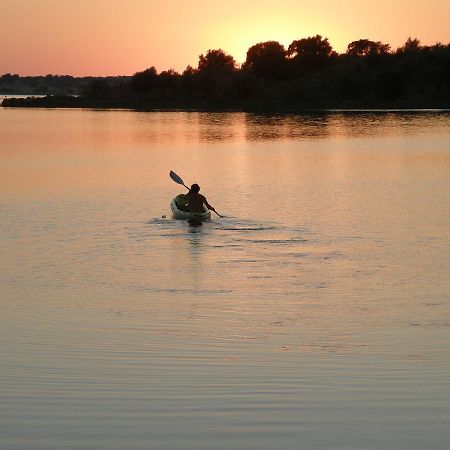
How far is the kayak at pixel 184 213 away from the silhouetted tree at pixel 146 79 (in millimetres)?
111001

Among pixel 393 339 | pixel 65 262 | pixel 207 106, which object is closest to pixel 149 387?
pixel 393 339

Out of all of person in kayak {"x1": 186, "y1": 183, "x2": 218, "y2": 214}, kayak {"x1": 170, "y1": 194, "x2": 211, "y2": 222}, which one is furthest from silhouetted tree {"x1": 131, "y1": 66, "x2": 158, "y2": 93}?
person in kayak {"x1": 186, "y1": 183, "x2": 218, "y2": 214}

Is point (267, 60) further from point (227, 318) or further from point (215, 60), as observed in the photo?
point (227, 318)

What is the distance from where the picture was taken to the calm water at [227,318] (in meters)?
7.66

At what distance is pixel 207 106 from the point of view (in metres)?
126

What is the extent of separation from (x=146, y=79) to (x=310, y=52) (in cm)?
2309

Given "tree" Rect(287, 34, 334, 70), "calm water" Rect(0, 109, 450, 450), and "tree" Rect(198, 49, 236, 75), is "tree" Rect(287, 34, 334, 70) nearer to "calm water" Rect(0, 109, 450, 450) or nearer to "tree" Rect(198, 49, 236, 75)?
"tree" Rect(198, 49, 236, 75)

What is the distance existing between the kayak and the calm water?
11.0 inches

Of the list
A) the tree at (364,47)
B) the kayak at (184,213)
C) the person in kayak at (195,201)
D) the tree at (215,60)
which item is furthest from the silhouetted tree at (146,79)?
the person in kayak at (195,201)

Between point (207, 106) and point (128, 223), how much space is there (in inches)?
4053

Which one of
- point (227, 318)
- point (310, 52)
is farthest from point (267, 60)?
point (227, 318)

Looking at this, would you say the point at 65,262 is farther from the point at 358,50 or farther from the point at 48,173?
the point at 358,50

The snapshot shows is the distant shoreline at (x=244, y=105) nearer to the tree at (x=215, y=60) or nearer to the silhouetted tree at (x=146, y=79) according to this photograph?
the silhouetted tree at (x=146, y=79)

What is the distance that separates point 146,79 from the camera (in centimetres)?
13362
